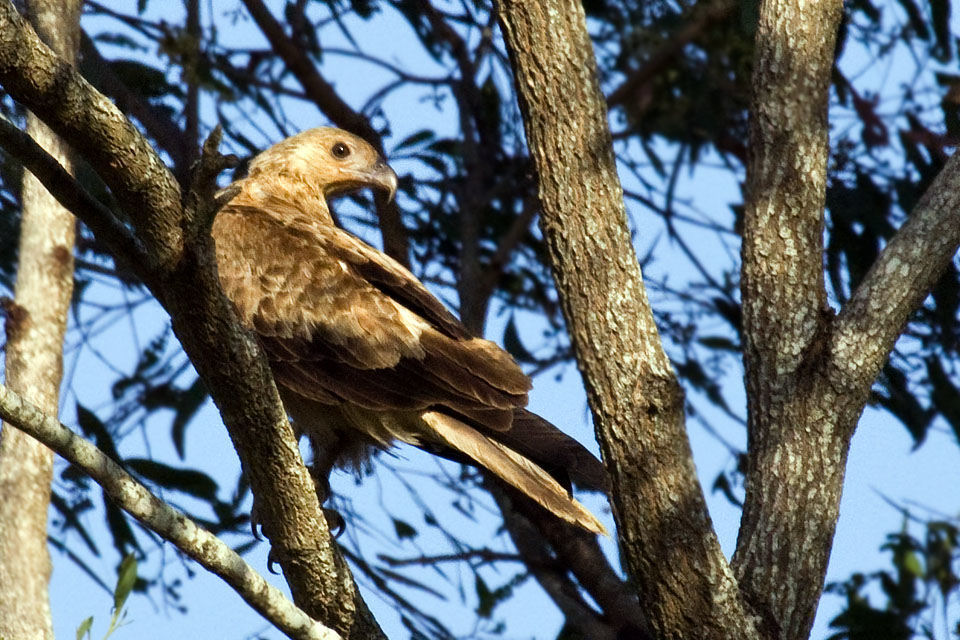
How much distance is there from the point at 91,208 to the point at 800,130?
1.90 meters

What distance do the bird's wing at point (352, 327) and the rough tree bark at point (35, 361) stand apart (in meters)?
0.53

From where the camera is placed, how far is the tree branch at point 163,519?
238 centimetres

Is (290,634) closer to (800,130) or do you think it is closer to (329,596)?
(329,596)

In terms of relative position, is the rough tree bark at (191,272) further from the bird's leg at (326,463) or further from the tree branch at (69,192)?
the bird's leg at (326,463)

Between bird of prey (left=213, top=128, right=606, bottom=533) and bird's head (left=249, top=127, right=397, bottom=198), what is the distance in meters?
0.64

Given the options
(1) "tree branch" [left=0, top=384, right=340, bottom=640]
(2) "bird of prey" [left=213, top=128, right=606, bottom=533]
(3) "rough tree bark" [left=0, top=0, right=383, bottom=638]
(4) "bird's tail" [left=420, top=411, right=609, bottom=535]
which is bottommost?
(1) "tree branch" [left=0, top=384, right=340, bottom=640]

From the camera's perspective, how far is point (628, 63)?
669 centimetres

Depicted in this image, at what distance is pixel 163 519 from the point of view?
2.59m

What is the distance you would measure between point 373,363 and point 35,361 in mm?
1035

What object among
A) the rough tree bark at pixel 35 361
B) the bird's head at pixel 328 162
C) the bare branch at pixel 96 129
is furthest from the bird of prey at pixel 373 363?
the bare branch at pixel 96 129

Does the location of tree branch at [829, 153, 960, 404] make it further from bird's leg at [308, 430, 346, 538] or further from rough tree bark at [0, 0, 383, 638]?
bird's leg at [308, 430, 346, 538]

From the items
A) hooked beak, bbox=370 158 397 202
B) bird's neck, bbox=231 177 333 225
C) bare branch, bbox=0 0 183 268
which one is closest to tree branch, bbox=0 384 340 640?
bare branch, bbox=0 0 183 268

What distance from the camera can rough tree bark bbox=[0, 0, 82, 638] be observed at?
3754mm

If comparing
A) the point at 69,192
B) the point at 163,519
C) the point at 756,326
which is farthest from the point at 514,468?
the point at 69,192
